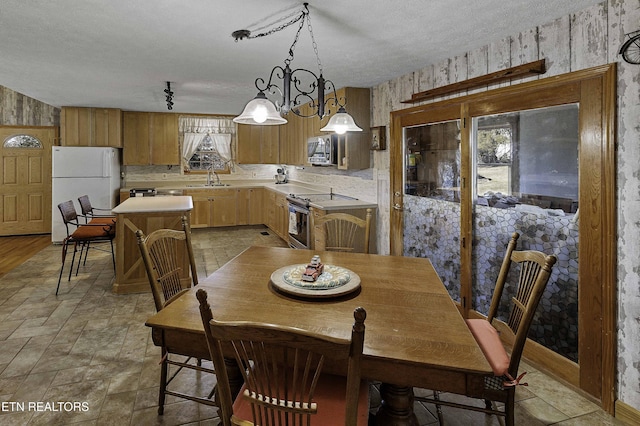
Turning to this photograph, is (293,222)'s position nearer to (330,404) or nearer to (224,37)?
(224,37)

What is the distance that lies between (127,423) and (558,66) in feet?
10.7

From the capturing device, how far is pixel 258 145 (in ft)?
25.4

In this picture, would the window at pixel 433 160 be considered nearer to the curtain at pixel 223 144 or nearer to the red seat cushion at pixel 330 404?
the red seat cushion at pixel 330 404

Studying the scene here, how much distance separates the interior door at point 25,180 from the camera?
6688 mm

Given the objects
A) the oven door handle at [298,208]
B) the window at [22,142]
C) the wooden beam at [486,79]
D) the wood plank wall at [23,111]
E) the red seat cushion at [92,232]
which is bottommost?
the red seat cushion at [92,232]

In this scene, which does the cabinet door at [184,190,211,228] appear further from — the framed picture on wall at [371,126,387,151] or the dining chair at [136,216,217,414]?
the dining chair at [136,216,217,414]

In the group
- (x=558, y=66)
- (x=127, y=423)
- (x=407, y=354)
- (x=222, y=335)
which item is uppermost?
(x=558, y=66)

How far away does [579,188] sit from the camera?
2.30 metres

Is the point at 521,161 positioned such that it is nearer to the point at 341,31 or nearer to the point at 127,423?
the point at 341,31

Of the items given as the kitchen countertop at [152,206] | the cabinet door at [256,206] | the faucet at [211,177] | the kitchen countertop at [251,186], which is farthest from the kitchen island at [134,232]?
the faucet at [211,177]

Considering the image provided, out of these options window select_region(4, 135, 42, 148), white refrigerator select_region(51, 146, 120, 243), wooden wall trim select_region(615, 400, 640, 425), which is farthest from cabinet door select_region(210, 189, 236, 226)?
wooden wall trim select_region(615, 400, 640, 425)

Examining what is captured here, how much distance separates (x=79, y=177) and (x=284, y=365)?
6.34 meters

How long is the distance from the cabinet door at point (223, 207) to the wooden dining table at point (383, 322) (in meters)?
5.39

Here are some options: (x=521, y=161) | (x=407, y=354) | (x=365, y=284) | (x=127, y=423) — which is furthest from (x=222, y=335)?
(x=521, y=161)
